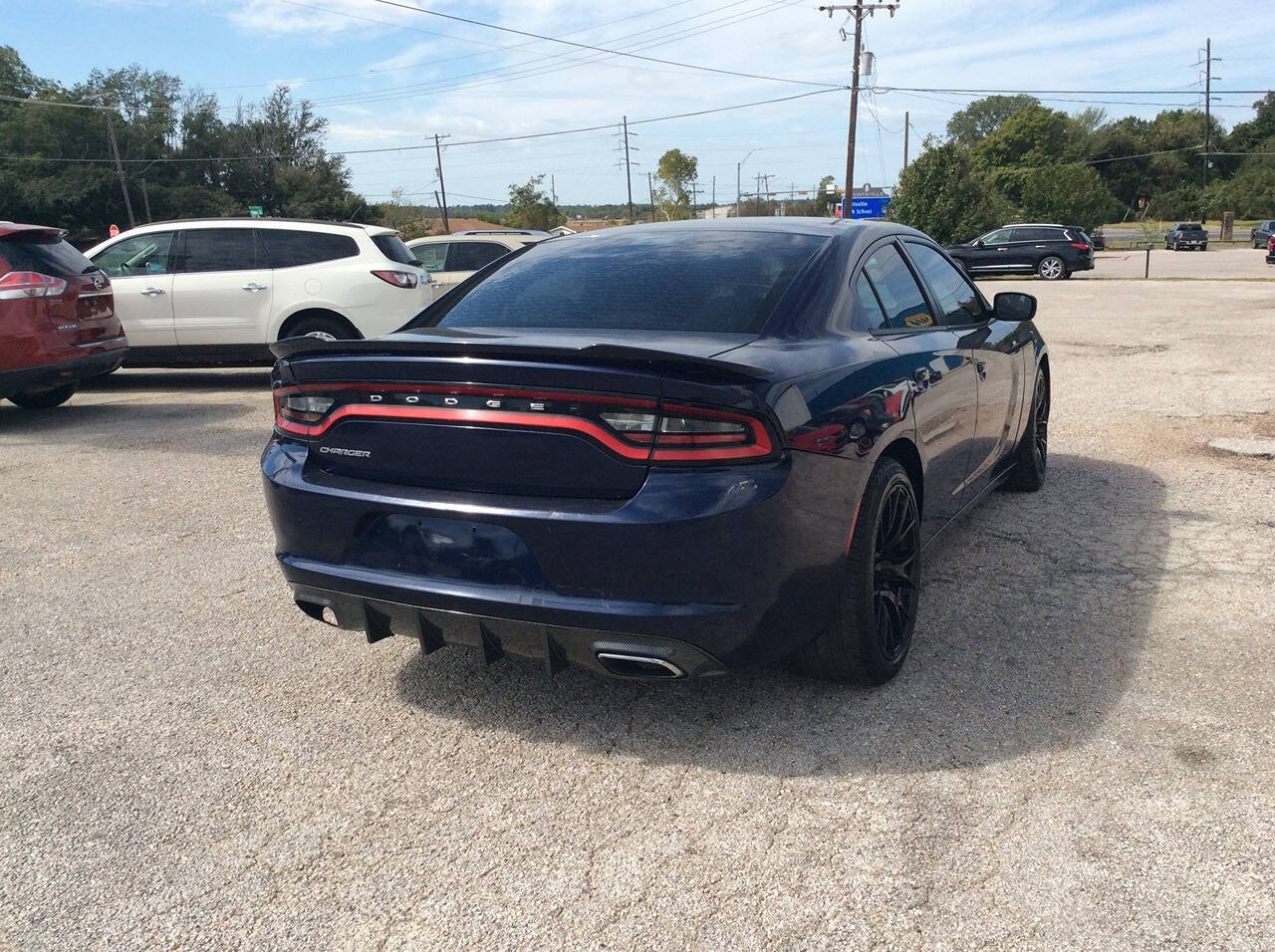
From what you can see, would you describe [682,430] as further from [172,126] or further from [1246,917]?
[172,126]

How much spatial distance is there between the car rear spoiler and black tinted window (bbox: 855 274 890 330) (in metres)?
1.01

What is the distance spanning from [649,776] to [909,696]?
0.95 m

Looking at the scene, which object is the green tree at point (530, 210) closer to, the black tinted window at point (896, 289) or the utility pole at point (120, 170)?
the utility pole at point (120, 170)

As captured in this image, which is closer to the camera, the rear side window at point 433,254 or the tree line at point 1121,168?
the rear side window at point 433,254

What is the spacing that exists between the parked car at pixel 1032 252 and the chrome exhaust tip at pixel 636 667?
27924mm

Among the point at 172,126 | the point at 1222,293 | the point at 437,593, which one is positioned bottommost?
the point at 1222,293

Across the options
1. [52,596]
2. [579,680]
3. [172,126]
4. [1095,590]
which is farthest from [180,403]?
[172,126]

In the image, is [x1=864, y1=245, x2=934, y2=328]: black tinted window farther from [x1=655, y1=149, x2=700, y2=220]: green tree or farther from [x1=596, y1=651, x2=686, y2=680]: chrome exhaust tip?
[x1=655, y1=149, x2=700, y2=220]: green tree

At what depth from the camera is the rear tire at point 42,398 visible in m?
9.66

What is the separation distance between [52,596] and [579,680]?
2548 mm

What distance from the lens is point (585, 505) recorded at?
9.09ft

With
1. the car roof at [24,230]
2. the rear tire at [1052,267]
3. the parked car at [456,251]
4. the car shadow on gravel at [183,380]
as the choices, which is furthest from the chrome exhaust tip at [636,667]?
the rear tire at [1052,267]

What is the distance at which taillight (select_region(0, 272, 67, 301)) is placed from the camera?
814cm

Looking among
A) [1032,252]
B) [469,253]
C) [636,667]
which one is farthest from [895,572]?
[1032,252]
